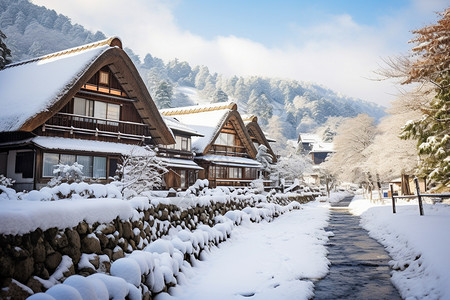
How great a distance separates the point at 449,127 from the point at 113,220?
13722mm

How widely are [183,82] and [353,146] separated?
347 ft

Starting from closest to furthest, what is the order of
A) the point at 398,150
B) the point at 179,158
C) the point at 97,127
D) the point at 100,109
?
the point at 97,127
the point at 100,109
the point at 398,150
the point at 179,158

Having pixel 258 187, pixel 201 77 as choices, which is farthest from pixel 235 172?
pixel 201 77

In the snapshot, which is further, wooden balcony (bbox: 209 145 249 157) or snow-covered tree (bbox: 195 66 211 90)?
snow-covered tree (bbox: 195 66 211 90)

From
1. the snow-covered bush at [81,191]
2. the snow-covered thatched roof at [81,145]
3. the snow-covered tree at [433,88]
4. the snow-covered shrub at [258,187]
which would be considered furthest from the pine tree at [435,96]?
the snow-covered thatched roof at [81,145]

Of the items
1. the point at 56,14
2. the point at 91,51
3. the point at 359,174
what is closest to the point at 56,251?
the point at 91,51

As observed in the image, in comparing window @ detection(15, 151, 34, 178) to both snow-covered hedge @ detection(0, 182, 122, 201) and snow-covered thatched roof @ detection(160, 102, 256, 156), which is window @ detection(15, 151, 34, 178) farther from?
snow-covered thatched roof @ detection(160, 102, 256, 156)

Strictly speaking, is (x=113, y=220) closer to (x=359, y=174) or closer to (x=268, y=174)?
(x=268, y=174)

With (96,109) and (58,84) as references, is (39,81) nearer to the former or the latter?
(58,84)

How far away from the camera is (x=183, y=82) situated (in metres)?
136

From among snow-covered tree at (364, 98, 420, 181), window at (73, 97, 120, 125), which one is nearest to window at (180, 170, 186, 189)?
window at (73, 97, 120, 125)

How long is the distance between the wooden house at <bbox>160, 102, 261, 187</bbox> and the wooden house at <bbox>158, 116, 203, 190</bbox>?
77.7 inches

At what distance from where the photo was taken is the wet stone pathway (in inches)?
225

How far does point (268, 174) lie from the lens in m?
38.5
